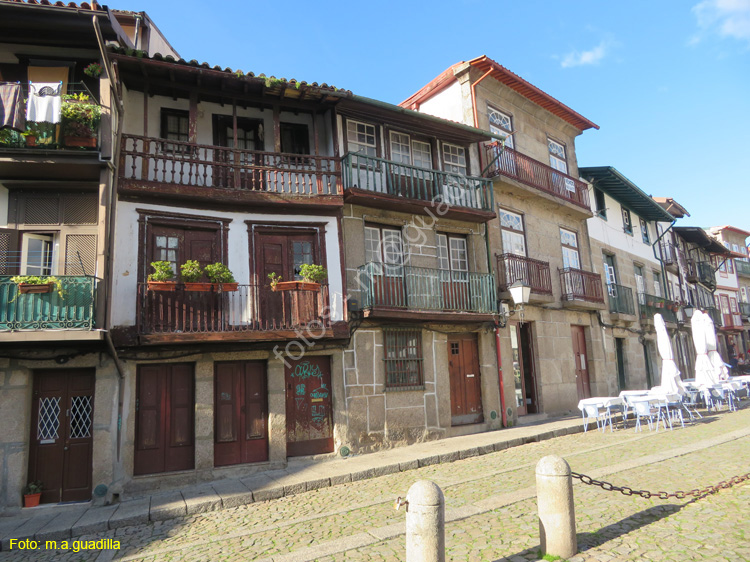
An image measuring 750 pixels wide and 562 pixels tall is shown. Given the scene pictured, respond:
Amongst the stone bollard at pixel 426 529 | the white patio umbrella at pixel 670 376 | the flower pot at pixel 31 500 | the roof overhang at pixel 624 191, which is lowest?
the flower pot at pixel 31 500

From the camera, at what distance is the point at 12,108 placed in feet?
28.1

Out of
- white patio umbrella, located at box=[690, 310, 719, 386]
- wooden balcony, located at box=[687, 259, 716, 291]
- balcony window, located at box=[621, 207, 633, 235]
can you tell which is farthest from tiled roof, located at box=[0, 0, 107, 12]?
wooden balcony, located at box=[687, 259, 716, 291]

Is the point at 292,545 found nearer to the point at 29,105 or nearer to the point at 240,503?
the point at 240,503

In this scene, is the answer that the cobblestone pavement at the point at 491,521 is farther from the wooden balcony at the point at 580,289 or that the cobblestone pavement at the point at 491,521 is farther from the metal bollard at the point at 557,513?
the wooden balcony at the point at 580,289

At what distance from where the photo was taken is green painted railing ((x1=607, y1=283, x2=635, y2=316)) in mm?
18875

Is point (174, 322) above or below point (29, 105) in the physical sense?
below

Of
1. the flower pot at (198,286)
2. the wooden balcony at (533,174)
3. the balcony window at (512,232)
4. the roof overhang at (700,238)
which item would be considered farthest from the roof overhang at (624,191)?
the flower pot at (198,286)

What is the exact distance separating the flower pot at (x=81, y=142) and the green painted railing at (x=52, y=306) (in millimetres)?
2362

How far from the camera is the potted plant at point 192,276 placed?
9.42 metres

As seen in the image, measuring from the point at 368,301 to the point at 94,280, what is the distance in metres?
5.34

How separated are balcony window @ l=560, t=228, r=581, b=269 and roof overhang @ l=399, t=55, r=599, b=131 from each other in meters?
4.32

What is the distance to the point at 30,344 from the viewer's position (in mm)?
8562

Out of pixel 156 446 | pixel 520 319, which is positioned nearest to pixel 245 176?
pixel 156 446

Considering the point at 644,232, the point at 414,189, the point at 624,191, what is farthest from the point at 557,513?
the point at 644,232
